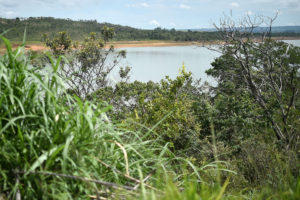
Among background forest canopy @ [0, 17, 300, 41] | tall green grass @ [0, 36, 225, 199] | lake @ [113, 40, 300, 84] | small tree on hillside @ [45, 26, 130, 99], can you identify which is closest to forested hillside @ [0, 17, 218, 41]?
background forest canopy @ [0, 17, 300, 41]

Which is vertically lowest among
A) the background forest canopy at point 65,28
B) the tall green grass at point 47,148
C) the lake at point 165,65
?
the lake at point 165,65

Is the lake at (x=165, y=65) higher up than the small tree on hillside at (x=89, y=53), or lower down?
lower down

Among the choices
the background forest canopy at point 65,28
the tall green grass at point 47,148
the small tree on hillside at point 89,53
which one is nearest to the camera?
the tall green grass at point 47,148

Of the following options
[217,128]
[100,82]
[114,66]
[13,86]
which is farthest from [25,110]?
[114,66]

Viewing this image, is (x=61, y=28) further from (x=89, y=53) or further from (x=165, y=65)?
(x=89, y=53)

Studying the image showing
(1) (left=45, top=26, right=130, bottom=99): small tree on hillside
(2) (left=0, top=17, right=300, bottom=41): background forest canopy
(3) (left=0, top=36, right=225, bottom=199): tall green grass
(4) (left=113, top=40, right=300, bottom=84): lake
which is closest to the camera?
(3) (left=0, top=36, right=225, bottom=199): tall green grass

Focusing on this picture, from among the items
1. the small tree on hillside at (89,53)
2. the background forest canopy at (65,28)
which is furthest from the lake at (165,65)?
the background forest canopy at (65,28)

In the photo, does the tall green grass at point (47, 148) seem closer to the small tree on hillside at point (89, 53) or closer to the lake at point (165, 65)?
the lake at point (165, 65)

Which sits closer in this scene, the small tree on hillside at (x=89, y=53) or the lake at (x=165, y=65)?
the small tree on hillside at (x=89, y=53)

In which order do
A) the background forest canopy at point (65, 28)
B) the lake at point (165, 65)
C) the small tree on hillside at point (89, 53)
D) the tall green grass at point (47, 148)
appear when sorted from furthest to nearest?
the background forest canopy at point (65, 28) < the lake at point (165, 65) < the small tree on hillside at point (89, 53) < the tall green grass at point (47, 148)

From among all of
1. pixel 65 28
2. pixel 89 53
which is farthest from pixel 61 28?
pixel 89 53

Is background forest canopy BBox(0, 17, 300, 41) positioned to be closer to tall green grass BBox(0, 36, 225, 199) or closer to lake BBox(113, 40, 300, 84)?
lake BBox(113, 40, 300, 84)

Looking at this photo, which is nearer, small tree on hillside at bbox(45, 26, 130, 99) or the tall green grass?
the tall green grass

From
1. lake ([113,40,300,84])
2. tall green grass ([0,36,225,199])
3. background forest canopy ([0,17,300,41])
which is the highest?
background forest canopy ([0,17,300,41])
